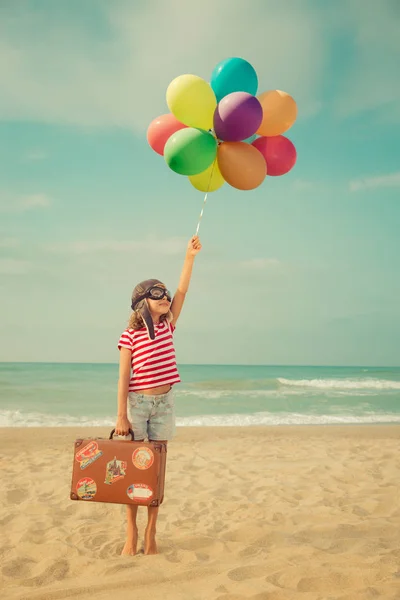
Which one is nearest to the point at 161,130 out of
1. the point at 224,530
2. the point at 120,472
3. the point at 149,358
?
the point at 149,358

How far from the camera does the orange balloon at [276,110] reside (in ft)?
13.5

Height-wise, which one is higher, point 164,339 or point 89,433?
point 164,339

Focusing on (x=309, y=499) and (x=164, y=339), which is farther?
(x=309, y=499)

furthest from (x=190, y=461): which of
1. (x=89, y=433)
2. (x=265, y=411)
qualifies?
(x=265, y=411)

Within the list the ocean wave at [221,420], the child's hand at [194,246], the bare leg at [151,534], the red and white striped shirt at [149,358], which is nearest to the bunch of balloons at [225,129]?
the child's hand at [194,246]

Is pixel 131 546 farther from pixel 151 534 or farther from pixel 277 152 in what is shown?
pixel 277 152

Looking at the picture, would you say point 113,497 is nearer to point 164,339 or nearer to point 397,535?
point 164,339

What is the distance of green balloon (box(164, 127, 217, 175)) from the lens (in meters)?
3.76

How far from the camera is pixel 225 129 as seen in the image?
12.4ft

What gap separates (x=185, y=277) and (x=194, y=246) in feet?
0.86

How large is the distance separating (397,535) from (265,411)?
1077 centimetres

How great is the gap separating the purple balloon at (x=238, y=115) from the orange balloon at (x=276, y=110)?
0.32 m

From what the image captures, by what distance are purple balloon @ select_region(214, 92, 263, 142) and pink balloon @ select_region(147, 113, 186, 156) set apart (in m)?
0.47

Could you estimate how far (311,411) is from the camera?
48.1ft
